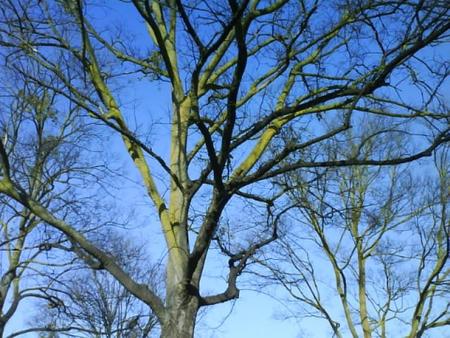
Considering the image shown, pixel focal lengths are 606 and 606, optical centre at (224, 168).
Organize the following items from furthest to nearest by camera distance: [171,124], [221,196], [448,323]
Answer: [448,323], [171,124], [221,196]

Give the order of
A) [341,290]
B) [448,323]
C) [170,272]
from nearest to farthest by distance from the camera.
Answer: [170,272] < [448,323] < [341,290]

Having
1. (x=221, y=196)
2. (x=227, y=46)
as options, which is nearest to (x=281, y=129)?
(x=227, y=46)

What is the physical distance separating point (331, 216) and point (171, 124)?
2530 millimetres

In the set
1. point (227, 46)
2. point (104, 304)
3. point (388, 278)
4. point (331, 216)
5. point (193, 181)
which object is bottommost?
point (331, 216)

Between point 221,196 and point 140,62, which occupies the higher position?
point 140,62

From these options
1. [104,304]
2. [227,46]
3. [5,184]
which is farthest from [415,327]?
→ [5,184]

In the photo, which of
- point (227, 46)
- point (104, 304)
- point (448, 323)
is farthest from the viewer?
point (104, 304)

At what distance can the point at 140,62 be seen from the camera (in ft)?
30.5

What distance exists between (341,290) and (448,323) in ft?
11.2

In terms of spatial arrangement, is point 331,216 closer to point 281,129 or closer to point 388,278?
point 281,129

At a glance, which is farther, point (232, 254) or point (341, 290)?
point (341, 290)

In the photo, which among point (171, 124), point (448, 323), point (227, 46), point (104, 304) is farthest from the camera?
point (104, 304)

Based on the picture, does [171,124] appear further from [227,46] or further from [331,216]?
[331,216]

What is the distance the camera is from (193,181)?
8.08 meters
